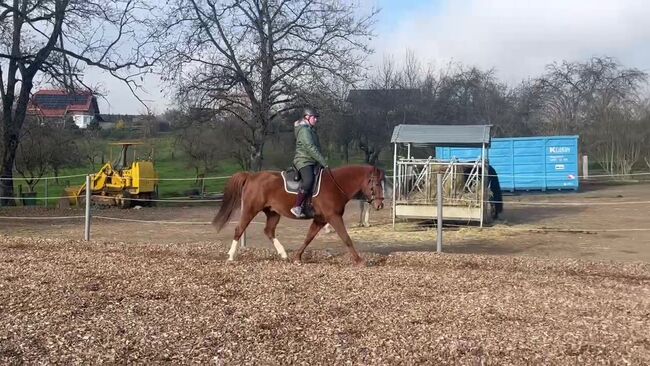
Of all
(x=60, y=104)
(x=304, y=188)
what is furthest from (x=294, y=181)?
(x=60, y=104)

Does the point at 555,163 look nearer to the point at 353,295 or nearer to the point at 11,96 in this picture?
the point at 11,96

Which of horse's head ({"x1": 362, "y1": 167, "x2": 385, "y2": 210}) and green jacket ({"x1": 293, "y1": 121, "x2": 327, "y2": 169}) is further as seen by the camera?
horse's head ({"x1": 362, "y1": 167, "x2": 385, "y2": 210})

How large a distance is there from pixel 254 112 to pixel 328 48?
4.20m

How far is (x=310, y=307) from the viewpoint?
6.14 meters

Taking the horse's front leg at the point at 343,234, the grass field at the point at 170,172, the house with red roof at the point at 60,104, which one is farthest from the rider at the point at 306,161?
the grass field at the point at 170,172

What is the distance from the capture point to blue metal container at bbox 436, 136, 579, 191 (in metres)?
31.5

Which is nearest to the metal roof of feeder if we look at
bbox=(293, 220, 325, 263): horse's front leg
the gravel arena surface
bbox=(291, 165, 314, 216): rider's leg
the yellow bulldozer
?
the gravel arena surface

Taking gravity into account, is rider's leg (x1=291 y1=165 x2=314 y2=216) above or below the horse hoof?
above

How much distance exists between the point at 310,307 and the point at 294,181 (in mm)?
3259

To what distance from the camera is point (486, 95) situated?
5084 cm

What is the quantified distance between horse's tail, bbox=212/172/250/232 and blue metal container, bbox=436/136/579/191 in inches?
883

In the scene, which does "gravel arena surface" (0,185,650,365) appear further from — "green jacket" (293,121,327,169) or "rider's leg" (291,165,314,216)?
"green jacket" (293,121,327,169)

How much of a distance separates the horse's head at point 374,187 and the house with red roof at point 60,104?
1688cm

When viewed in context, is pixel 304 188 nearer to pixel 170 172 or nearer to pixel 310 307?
pixel 310 307
